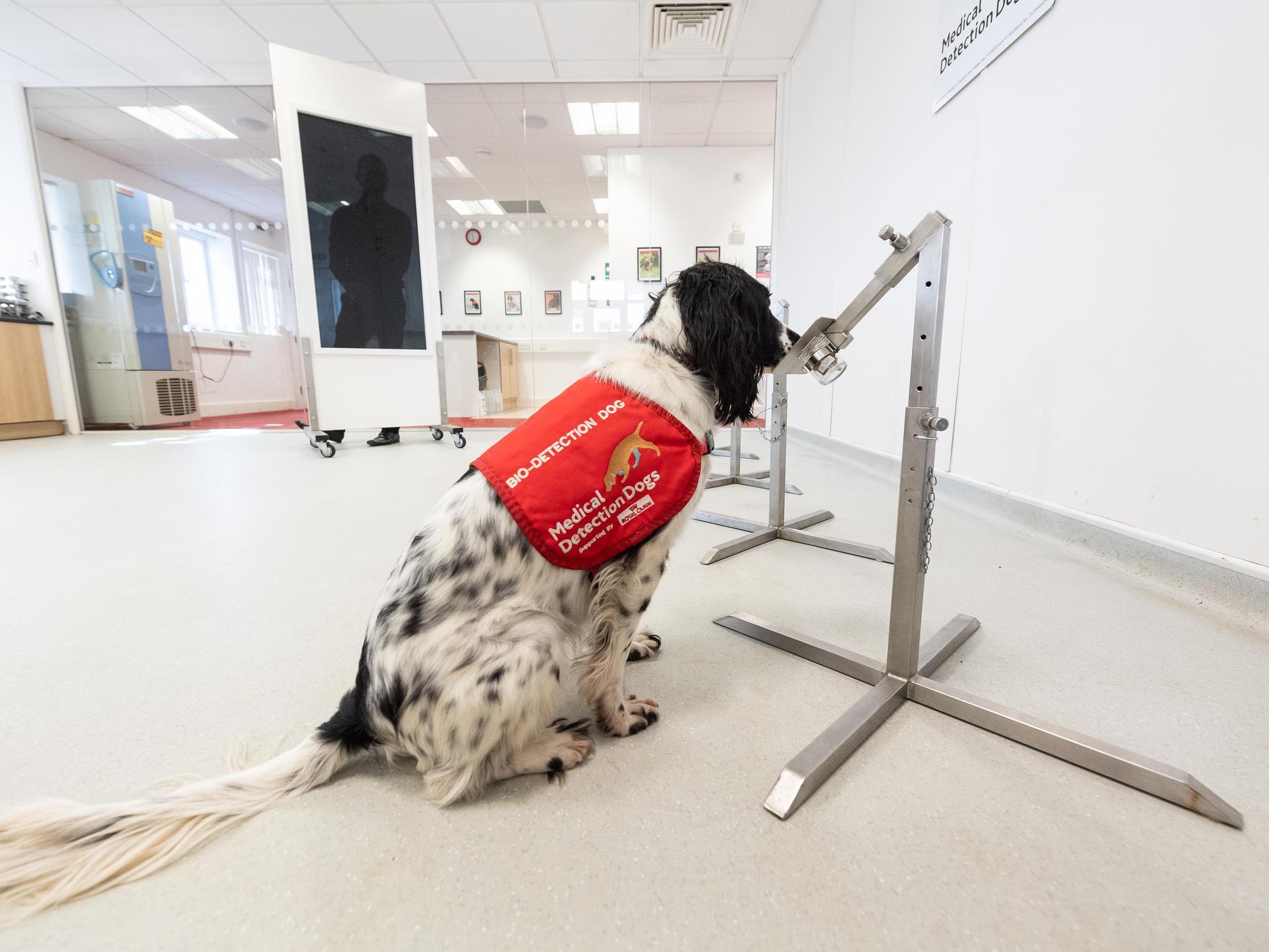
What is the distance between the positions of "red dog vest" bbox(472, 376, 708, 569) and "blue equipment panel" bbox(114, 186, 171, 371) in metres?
8.23

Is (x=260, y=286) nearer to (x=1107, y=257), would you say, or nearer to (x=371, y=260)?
(x=371, y=260)

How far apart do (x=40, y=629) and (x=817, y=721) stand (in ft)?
6.89

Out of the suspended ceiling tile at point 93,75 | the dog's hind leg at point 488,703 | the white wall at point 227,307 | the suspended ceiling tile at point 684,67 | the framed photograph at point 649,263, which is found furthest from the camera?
the white wall at point 227,307

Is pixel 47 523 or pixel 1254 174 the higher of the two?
pixel 1254 174

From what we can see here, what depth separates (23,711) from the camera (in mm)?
1103

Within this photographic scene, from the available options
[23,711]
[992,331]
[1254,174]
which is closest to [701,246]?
[992,331]

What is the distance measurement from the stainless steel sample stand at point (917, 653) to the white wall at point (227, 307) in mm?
9971

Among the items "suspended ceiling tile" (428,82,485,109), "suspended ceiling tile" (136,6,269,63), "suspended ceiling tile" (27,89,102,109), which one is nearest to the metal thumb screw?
"suspended ceiling tile" (428,82,485,109)

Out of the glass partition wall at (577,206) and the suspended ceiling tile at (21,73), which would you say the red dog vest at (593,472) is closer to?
the glass partition wall at (577,206)

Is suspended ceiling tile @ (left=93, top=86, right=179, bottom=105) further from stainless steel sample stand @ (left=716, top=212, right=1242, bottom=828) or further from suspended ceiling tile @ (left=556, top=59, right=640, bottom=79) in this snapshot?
stainless steel sample stand @ (left=716, top=212, right=1242, bottom=828)

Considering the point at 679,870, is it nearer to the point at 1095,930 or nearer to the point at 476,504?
the point at 1095,930

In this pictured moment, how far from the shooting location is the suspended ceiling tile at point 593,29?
457cm

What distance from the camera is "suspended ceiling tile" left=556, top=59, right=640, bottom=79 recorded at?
5.34 m

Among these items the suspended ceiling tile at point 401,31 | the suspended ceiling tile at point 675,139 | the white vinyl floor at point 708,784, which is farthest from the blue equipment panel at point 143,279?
the suspended ceiling tile at point 675,139
